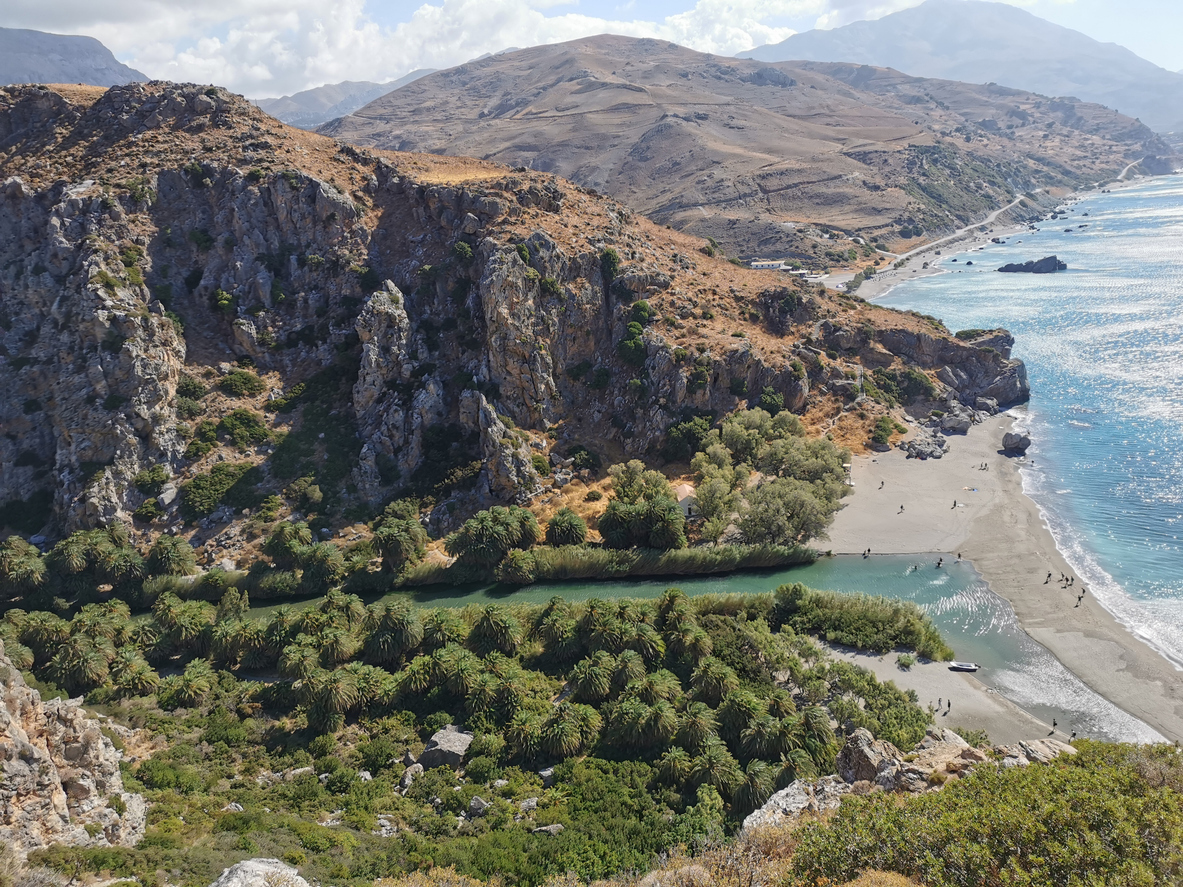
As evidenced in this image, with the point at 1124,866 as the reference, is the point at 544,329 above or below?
above

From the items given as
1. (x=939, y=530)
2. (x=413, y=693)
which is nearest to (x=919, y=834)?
(x=413, y=693)

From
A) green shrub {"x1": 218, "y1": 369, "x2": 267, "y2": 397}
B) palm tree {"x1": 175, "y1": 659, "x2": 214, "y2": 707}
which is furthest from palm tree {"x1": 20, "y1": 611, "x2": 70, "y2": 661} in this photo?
green shrub {"x1": 218, "y1": 369, "x2": 267, "y2": 397}

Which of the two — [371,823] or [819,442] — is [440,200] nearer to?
[819,442]

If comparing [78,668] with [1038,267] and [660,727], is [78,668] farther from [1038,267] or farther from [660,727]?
[1038,267]

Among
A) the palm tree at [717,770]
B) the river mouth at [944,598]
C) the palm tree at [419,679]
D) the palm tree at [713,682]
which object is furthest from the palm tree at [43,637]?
the palm tree at [717,770]

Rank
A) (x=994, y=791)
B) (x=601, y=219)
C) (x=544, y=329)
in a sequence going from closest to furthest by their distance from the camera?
1. (x=994, y=791)
2. (x=544, y=329)
3. (x=601, y=219)

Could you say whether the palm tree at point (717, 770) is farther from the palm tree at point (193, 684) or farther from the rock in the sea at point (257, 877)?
the palm tree at point (193, 684)

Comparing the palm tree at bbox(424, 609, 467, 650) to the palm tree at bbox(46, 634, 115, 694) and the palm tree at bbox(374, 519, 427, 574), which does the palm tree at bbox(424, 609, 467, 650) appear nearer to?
the palm tree at bbox(374, 519, 427, 574)
